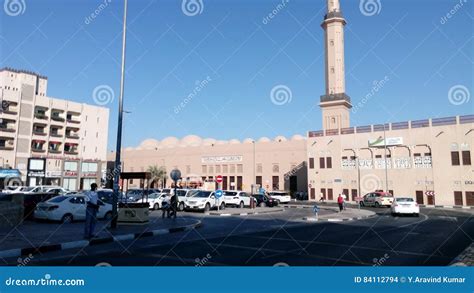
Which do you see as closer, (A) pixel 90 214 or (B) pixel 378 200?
(A) pixel 90 214

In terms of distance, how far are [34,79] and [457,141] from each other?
7777cm

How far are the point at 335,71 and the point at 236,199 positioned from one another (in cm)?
3837

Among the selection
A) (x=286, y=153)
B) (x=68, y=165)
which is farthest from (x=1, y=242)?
(x=286, y=153)

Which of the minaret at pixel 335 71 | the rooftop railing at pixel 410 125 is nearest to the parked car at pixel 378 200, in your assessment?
the rooftop railing at pixel 410 125

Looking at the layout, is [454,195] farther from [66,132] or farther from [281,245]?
[66,132]

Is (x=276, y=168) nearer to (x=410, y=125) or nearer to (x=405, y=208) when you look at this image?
(x=410, y=125)

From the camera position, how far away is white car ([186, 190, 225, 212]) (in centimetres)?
2623

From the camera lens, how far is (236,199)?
111ft

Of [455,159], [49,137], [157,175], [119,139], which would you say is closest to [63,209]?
[119,139]

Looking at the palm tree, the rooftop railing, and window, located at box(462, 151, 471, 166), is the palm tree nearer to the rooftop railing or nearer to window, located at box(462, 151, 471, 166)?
the rooftop railing

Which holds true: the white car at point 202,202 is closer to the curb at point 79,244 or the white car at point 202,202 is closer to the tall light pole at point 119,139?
the curb at point 79,244

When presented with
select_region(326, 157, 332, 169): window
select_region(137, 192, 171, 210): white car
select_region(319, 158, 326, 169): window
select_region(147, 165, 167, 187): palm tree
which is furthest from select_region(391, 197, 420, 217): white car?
select_region(147, 165, 167, 187): palm tree

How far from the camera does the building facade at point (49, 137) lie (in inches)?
2223

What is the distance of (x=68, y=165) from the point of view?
63.6 metres
